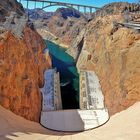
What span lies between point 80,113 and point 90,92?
6.88m

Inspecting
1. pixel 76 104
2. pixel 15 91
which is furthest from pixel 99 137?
pixel 76 104

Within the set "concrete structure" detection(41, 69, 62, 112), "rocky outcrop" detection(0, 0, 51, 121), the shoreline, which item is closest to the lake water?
"concrete structure" detection(41, 69, 62, 112)

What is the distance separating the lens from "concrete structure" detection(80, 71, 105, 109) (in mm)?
32047

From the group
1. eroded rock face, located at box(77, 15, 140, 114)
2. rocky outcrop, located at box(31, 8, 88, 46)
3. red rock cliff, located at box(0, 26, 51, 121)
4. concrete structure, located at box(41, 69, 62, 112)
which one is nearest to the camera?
red rock cliff, located at box(0, 26, 51, 121)

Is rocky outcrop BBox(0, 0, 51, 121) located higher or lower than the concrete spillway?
higher

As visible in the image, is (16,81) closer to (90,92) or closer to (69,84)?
(90,92)

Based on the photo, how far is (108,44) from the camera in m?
38.2

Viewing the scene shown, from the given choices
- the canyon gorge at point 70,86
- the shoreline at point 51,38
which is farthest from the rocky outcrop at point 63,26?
the canyon gorge at point 70,86

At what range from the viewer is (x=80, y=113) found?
97.4ft

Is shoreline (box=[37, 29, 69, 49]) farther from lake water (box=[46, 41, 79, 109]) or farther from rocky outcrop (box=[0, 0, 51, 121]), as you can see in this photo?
rocky outcrop (box=[0, 0, 51, 121])

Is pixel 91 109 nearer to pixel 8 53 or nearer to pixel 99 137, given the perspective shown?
pixel 8 53

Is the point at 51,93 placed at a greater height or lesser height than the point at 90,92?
lesser

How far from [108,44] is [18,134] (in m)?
25.2

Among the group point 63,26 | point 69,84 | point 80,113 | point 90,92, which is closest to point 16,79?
point 80,113
